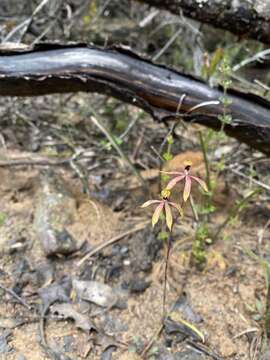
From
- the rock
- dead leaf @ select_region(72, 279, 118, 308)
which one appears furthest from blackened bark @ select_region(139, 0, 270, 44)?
dead leaf @ select_region(72, 279, 118, 308)

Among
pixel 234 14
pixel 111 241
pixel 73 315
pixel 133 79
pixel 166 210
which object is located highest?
pixel 234 14

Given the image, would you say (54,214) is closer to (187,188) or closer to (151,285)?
(151,285)

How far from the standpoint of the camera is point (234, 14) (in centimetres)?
210

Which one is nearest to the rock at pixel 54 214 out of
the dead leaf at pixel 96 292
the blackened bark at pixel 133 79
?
the dead leaf at pixel 96 292

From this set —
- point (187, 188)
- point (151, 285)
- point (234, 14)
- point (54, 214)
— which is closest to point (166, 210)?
point (187, 188)

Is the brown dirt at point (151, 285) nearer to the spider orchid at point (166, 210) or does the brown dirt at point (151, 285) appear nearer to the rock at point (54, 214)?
the rock at point (54, 214)

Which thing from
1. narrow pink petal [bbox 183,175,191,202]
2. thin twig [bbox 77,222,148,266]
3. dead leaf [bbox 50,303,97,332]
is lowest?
dead leaf [bbox 50,303,97,332]

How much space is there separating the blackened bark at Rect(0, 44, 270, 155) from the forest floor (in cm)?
38

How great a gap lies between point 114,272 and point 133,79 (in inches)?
31.3

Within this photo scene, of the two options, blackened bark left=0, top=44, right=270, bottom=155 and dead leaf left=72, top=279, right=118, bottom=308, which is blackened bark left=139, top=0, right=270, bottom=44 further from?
dead leaf left=72, top=279, right=118, bottom=308

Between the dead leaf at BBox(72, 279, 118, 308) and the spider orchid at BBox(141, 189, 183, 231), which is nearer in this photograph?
the spider orchid at BBox(141, 189, 183, 231)

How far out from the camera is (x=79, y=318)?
163cm

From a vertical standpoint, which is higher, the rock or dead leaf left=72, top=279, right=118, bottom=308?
the rock

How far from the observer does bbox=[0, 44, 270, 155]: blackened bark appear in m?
1.90
